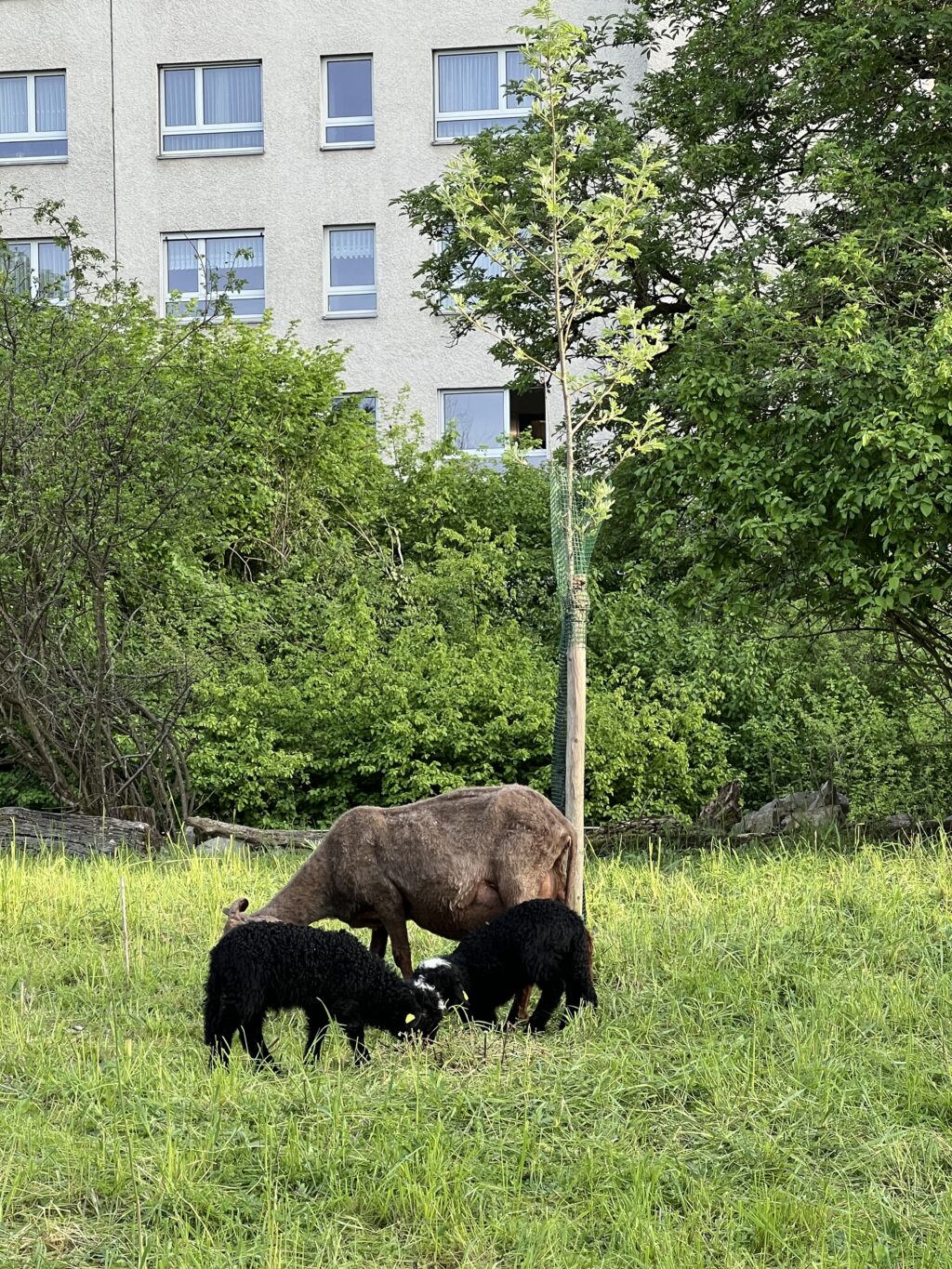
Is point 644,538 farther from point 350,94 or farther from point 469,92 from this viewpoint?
point 350,94

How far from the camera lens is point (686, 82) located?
18000mm

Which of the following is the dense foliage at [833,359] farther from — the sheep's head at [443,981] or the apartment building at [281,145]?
the apartment building at [281,145]

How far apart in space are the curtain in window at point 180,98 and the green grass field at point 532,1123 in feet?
88.9

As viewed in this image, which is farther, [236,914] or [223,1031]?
[236,914]

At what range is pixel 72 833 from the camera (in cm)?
1404

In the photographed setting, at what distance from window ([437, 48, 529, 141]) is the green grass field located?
26039 millimetres

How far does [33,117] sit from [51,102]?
0.51 meters

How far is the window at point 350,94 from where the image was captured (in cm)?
3238

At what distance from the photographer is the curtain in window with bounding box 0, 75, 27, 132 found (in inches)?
1302

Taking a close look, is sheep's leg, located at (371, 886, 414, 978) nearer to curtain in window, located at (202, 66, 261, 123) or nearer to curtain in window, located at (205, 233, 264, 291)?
curtain in window, located at (205, 233, 264, 291)

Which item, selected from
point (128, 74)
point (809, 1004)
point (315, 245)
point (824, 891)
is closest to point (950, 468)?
point (824, 891)

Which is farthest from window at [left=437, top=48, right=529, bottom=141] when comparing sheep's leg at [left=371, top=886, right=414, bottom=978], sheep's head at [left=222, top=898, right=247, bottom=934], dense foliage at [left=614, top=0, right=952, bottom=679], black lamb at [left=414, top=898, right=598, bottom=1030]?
black lamb at [left=414, top=898, right=598, bottom=1030]

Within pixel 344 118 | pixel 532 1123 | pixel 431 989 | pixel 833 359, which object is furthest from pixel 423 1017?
pixel 344 118

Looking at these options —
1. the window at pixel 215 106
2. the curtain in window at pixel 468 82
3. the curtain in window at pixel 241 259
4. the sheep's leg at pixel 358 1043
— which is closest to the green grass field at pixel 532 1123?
the sheep's leg at pixel 358 1043
